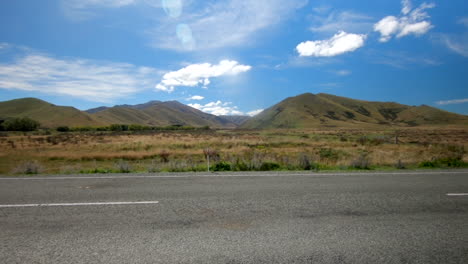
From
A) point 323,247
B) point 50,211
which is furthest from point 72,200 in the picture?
point 323,247

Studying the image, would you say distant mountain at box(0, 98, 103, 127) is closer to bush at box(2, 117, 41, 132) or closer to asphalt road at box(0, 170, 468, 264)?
bush at box(2, 117, 41, 132)

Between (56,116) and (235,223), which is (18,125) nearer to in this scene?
(56,116)

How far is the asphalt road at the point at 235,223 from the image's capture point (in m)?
3.49

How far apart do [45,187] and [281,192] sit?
6.97 m

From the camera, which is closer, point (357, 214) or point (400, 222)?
point (400, 222)

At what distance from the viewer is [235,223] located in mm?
4605

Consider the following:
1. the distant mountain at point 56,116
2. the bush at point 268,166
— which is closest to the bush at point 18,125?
the distant mountain at point 56,116

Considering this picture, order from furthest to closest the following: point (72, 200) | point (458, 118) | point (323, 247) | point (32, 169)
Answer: point (458, 118) < point (32, 169) < point (72, 200) < point (323, 247)

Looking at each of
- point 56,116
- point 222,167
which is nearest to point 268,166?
point 222,167

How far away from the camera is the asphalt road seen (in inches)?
137

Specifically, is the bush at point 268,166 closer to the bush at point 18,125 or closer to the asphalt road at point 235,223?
the asphalt road at point 235,223

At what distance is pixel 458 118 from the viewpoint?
189 meters

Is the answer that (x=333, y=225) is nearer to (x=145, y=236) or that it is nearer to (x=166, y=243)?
(x=166, y=243)

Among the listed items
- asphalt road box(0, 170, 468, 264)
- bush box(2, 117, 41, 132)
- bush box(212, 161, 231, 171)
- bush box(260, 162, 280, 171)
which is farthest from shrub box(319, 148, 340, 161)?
bush box(2, 117, 41, 132)
